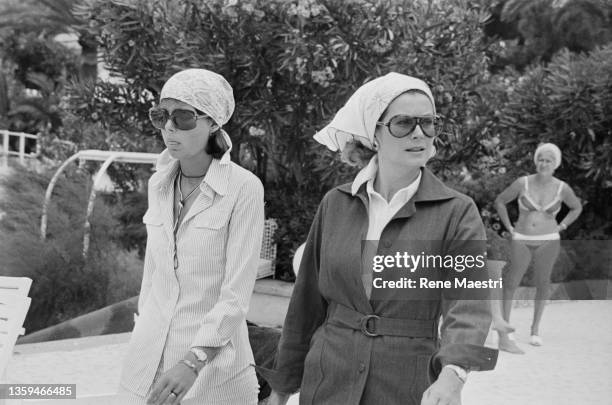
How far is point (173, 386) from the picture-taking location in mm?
2408

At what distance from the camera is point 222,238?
2.62m

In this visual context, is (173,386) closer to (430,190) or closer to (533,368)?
(430,190)

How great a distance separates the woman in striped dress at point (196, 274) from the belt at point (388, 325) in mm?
400

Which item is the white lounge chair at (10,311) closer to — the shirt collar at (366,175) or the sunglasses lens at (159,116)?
the sunglasses lens at (159,116)

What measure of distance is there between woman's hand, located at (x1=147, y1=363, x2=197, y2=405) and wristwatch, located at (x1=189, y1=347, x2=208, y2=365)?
0.04 meters

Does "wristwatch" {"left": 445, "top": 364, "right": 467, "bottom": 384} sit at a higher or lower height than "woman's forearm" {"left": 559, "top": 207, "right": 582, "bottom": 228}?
higher

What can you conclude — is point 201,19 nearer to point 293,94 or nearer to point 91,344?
point 293,94

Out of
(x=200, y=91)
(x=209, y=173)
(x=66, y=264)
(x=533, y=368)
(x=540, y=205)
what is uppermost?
(x=200, y=91)

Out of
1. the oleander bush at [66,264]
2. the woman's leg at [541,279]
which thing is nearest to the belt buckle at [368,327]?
the woman's leg at [541,279]

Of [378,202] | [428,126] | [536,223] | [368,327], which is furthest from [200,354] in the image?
[536,223]

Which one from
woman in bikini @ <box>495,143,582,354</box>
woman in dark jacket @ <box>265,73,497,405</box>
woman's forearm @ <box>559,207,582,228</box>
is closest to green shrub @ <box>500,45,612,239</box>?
woman's forearm @ <box>559,207,582,228</box>

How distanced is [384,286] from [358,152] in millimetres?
464

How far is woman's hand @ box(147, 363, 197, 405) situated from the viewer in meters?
2.39

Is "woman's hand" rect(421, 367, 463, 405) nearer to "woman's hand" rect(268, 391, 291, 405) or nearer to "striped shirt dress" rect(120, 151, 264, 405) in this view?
"woman's hand" rect(268, 391, 291, 405)
